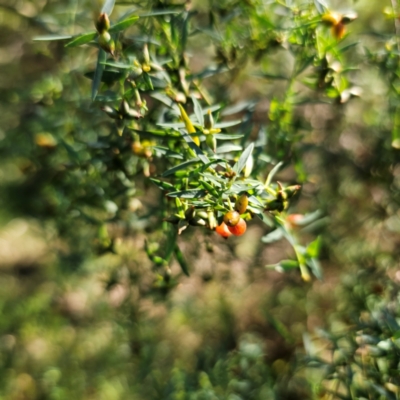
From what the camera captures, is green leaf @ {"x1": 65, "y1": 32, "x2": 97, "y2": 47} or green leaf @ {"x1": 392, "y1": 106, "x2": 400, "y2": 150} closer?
green leaf @ {"x1": 65, "y1": 32, "x2": 97, "y2": 47}

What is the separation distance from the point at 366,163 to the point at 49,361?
212 centimetres

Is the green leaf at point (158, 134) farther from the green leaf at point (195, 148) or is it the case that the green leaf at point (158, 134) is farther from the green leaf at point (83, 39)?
the green leaf at point (83, 39)

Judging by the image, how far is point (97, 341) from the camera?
263 centimetres

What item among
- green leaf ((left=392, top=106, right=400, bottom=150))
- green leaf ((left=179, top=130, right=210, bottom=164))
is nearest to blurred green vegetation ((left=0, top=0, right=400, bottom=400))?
green leaf ((left=392, top=106, right=400, bottom=150))

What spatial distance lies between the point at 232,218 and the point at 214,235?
76cm

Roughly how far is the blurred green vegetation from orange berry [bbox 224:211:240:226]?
0.50 m

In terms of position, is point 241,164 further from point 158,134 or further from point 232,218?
point 158,134

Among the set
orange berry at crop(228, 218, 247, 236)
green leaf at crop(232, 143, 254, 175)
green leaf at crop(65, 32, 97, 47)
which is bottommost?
orange berry at crop(228, 218, 247, 236)

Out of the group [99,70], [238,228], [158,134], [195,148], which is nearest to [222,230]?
[238,228]

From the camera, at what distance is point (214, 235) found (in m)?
1.63

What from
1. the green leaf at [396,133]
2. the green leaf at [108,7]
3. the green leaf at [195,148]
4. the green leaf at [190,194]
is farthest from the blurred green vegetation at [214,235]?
the green leaf at [190,194]

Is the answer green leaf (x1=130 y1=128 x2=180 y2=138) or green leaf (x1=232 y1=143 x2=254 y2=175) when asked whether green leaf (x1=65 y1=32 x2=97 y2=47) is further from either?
green leaf (x1=232 y1=143 x2=254 y2=175)

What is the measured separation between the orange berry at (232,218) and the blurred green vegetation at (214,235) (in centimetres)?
50

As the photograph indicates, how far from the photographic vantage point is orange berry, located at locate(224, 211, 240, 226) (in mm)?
882
